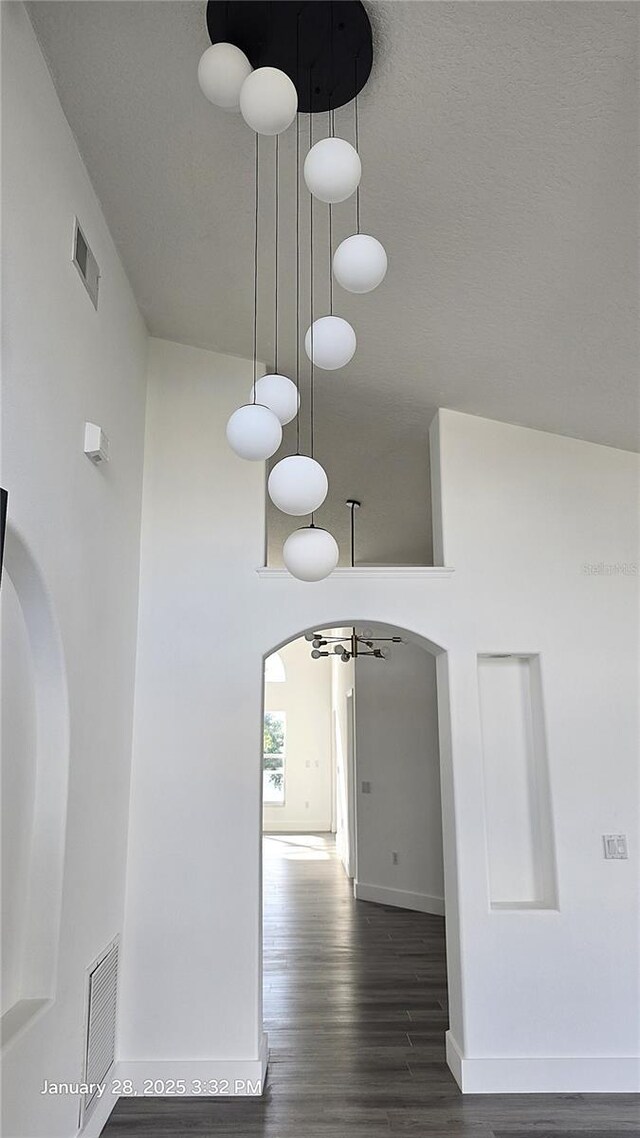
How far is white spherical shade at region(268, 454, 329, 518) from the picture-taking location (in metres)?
Answer: 1.91

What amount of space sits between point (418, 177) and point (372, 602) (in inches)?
82.4

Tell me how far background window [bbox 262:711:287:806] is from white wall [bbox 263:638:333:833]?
0.29 ft

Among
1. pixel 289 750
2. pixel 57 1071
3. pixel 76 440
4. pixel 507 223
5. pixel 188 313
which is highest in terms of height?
pixel 188 313

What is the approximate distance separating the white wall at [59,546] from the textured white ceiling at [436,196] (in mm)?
242

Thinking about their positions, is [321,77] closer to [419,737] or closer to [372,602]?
[372,602]

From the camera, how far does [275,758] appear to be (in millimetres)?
13430

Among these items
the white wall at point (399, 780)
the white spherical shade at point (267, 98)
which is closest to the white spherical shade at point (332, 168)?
the white spherical shade at point (267, 98)

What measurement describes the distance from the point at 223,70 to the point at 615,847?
3645mm

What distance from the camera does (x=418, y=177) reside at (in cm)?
274

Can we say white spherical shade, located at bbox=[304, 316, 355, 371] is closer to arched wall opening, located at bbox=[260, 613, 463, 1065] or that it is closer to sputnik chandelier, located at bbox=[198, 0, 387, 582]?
sputnik chandelier, located at bbox=[198, 0, 387, 582]

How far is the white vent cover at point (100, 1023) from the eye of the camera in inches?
120

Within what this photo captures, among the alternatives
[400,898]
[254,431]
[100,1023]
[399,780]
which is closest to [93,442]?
[254,431]

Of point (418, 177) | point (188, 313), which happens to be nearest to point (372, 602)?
point (188, 313)

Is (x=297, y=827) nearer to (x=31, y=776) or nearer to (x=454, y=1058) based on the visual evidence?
(x=454, y=1058)
